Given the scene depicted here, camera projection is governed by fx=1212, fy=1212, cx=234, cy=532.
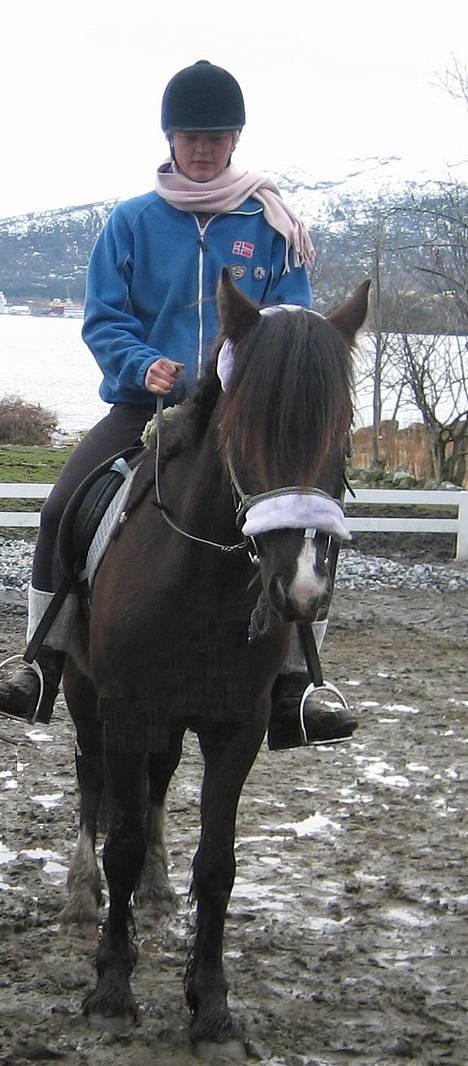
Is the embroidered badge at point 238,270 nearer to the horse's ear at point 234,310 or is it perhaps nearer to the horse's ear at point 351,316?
the horse's ear at point 351,316

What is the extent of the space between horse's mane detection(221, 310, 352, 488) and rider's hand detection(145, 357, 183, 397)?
68 centimetres

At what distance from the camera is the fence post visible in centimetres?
1255

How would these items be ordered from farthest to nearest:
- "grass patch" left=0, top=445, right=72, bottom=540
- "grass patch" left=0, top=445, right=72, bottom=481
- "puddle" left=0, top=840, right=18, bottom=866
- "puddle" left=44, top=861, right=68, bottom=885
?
1. "grass patch" left=0, top=445, right=72, bottom=481
2. "grass patch" left=0, top=445, right=72, bottom=540
3. "puddle" left=0, top=840, right=18, bottom=866
4. "puddle" left=44, top=861, right=68, bottom=885

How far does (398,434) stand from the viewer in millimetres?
18547

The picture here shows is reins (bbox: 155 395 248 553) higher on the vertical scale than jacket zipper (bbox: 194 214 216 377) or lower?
lower

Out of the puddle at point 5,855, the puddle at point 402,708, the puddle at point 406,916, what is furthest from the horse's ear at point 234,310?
the puddle at point 402,708

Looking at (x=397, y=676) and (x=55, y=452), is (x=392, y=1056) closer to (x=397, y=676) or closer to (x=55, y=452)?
(x=397, y=676)

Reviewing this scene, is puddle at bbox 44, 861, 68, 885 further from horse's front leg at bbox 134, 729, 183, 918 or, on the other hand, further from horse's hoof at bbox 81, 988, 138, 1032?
horse's hoof at bbox 81, 988, 138, 1032

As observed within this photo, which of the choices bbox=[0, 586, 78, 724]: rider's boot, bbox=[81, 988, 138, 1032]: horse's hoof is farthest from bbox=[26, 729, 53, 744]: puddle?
bbox=[81, 988, 138, 1032]: horse's hoof

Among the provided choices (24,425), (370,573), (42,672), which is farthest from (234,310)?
(24,425)

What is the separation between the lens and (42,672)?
436 cm

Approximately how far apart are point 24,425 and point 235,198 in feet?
53.9

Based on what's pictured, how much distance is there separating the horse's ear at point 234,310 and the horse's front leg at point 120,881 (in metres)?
1.33

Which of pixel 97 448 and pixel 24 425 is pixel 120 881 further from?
pixel 24 425
